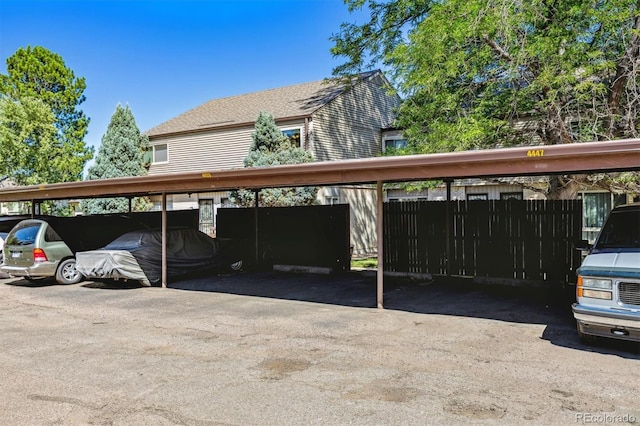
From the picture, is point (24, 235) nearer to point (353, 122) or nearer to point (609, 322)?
point (609, 322)

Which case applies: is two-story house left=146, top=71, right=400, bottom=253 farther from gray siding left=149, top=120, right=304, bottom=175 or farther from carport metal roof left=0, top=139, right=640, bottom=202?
carport metal roof left=0, top=139, right=640, bottom=202

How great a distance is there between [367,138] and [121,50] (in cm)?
1213

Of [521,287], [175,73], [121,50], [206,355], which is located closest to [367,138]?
[175,73]

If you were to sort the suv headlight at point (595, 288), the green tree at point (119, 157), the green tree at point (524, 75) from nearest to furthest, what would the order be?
the suv headlight at point (595, 288) → the green tree at point (524, 75) → the green tree at point (119, 157)

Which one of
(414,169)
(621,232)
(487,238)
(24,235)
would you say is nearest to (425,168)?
(414,169)

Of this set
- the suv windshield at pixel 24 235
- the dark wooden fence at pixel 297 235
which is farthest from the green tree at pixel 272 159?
the suv windshield at pixel 24 235

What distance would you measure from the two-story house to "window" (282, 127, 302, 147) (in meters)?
0.04

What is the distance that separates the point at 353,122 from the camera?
22984 mm

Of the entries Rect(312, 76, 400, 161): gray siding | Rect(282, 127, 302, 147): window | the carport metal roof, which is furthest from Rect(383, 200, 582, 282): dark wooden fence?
Rect(282, 127, 302, 147): window

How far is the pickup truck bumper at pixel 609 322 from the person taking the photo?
5.38 metres

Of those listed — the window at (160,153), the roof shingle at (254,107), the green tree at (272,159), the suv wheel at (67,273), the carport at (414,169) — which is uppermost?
the roof shingle at (254,107)

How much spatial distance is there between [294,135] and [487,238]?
1078cm

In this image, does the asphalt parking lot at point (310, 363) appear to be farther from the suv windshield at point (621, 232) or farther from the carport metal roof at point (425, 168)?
the carport metal roof at point (425, 168)

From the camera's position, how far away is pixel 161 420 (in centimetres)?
406
